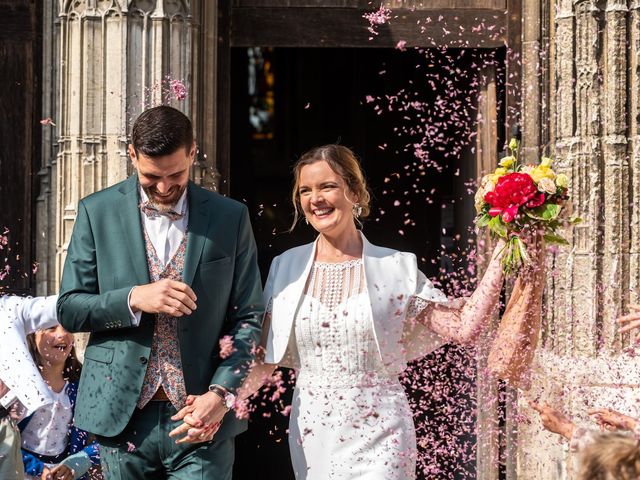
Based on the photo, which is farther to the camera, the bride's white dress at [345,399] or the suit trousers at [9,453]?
the suit trousers at [9,453]

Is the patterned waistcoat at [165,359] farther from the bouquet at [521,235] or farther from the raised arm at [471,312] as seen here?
the bouquet at [521,235]

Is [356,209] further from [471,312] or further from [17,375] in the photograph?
[17,375]

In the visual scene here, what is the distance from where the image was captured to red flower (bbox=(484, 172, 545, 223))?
3941 mm

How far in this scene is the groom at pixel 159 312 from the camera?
3.80m

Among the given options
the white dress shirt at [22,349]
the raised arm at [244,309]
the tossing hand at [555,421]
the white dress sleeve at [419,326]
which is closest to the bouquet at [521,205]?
the white dress sleeve at [419,326]

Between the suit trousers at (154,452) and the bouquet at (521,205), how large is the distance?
4.18 ft

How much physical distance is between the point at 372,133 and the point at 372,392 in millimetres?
5847

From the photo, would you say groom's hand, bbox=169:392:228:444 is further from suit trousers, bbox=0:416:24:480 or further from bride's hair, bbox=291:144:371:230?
bride's hair, bbox=291:144:371:230

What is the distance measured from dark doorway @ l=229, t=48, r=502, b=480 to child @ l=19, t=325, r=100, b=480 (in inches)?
61.0

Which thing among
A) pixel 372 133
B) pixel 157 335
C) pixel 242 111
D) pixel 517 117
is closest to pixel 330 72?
pixel 242 111

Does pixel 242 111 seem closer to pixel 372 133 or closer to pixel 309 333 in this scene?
pixel 372 133

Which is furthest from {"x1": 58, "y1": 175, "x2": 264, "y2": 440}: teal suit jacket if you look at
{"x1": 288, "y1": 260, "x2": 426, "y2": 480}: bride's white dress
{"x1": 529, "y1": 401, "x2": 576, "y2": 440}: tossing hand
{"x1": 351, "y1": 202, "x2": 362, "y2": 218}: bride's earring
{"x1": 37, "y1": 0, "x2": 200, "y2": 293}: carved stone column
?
{"x1": 37, "y1": 0, "x2": 200, "y2": 293}: carved stone column

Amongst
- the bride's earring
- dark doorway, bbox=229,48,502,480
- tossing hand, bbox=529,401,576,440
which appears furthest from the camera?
dark doorway, bbox=229,48,502,480

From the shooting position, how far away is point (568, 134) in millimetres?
6098
